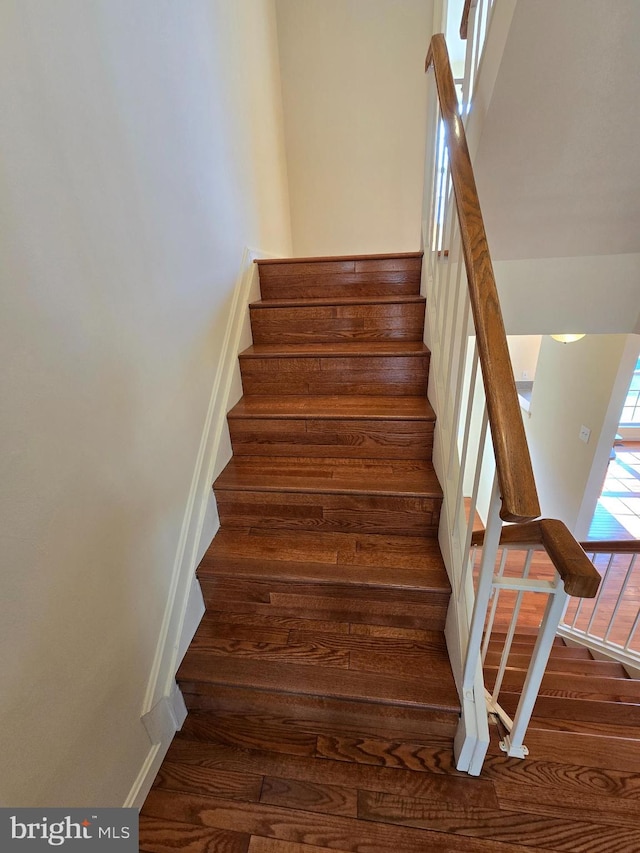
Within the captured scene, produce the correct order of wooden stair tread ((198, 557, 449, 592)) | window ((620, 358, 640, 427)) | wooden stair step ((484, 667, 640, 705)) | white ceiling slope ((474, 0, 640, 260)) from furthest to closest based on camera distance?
window ((620, 358, 640, 427)) < wooden stair step ((484, 667, 640, 705)) < wooden stair tread ((198, 557, 449, 592)) < white ceiling slope ((474, 0, 640, 260))

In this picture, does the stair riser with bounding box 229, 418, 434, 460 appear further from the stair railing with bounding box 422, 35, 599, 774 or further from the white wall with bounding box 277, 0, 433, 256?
the white wall with bounding box 277, 0, 433, 256

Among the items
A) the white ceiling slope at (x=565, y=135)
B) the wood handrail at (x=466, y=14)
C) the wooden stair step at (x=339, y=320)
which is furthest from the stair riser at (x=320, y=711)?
the wood handrail at (x=466, y=14)

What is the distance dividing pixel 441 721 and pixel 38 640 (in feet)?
3.75

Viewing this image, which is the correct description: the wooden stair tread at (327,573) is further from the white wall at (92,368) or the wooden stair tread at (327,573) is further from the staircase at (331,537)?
the white wall at (92,368)

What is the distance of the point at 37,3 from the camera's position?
2.62 ft

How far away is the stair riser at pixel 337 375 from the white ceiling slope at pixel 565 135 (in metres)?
0.81

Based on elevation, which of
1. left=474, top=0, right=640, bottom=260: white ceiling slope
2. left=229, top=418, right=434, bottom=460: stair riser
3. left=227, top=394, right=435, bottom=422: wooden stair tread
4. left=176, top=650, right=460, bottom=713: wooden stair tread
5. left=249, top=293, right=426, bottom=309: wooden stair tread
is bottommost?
left=176, top=650, right=460, bottom=713: wooden stair tread

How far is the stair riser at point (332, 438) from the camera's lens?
5.45ft

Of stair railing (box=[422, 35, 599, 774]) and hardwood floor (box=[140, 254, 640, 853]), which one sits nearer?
stair railing (box=[422, 35, 599, 774])

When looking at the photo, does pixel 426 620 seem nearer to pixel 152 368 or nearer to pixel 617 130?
pixel 152 368

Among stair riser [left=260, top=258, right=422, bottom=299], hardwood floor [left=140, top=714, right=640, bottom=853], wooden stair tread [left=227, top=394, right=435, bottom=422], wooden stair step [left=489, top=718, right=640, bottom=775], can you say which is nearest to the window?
stair riser [left=260, top=258, right=422, bottom=299]

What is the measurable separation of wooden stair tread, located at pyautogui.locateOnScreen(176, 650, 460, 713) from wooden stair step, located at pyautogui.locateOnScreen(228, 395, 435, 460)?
32.8 inches

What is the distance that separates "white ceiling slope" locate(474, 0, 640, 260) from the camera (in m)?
1.10

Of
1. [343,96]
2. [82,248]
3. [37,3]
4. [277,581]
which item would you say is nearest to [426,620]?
[277,581]
